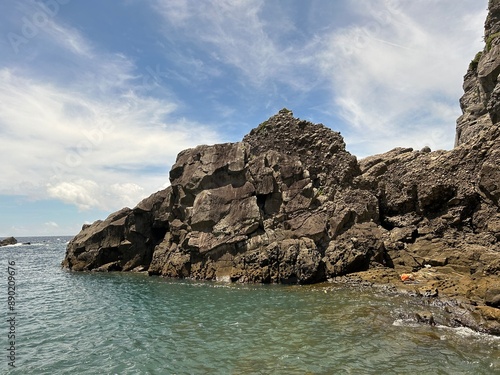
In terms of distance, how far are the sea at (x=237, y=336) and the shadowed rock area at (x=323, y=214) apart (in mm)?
5813

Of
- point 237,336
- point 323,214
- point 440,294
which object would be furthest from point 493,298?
point 323,214

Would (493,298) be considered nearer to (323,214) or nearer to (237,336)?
(237,336)

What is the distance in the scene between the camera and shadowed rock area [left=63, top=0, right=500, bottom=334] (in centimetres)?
3581

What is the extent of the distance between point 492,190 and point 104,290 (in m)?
43.9

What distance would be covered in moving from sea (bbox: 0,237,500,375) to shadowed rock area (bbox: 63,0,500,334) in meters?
5.81

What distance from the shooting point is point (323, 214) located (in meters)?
43.4

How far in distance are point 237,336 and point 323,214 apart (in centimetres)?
2554

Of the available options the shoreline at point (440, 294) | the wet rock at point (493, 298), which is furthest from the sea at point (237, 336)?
the wet rock at point (493, 298)

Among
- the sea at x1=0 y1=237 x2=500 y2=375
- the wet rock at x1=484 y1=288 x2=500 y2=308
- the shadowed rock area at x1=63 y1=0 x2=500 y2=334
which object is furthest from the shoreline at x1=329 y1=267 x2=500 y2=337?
the sea at x1=0 y1=237 x2=500 y2=375

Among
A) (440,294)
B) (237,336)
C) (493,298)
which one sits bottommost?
(237,336)

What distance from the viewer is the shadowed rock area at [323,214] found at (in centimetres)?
3581

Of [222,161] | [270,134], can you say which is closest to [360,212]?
[270,134]

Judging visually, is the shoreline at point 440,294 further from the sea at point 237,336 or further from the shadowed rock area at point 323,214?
the sea at point 237,336

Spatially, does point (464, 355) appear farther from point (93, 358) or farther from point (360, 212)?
point (360, 212)
